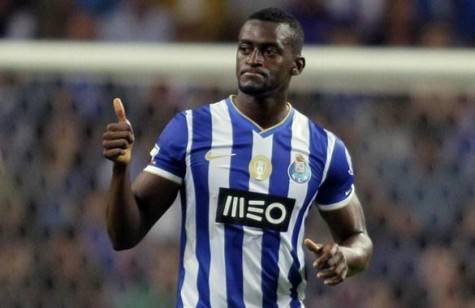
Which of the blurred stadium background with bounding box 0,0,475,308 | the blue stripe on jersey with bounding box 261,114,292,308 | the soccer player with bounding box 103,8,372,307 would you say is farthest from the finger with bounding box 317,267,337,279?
the blurred stadium background with bounding box 0,0,475,308

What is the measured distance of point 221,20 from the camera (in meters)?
8.79

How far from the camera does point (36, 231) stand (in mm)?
6695

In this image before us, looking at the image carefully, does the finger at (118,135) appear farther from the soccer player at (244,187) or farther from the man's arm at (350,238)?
the man's arm at (350,238)

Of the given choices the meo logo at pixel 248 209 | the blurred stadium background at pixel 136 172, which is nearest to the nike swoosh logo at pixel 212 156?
the meo logo at pixel 248 209

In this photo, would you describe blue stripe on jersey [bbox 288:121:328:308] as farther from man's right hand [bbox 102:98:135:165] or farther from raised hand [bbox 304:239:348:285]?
man's right hand [bbox 102:98:135:165]

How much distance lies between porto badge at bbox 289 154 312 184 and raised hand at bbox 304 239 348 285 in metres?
0.44

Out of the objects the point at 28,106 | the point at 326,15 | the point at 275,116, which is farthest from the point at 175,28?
the point at 275,116

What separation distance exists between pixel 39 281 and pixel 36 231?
0.72 feet

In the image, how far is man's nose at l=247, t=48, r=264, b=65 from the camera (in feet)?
15.7

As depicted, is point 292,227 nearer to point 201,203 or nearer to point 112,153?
point 201,203

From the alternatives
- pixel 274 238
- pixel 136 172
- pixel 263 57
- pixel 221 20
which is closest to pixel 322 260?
pixel 274 238

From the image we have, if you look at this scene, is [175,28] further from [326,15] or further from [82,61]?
[82,61]

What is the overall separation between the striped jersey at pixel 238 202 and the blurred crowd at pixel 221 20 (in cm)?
344

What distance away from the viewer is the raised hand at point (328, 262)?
14.5 feet
